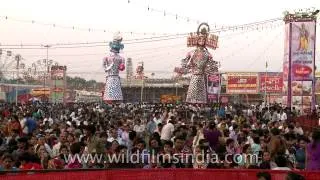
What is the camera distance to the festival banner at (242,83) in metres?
71.9

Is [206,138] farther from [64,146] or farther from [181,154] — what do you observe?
[64,146]

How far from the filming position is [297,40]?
30.4 m

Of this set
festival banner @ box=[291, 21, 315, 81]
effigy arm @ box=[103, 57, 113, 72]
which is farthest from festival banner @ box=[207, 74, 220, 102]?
festival banner @ box=[291, 21, 315, 81]

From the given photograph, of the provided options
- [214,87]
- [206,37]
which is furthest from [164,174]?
[214,87]

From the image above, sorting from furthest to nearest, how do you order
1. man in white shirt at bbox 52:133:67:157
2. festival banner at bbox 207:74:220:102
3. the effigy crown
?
1. festival banner at bbox 207:74:220:102
2. the effigy crown
3. man in white shirt at bbox 52:133:67:157

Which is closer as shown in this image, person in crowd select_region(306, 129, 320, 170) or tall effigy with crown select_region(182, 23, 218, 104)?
person in crowd select_region(306, 129, 320, 170)

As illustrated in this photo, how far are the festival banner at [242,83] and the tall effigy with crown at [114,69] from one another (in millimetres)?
28461

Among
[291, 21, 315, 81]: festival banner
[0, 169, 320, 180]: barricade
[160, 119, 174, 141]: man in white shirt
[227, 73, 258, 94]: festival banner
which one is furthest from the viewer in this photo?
[227, 73, 258, 94]: festival banner

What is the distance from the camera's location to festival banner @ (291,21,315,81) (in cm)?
3055

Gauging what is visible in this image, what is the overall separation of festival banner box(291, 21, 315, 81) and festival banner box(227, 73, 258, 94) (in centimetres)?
4013

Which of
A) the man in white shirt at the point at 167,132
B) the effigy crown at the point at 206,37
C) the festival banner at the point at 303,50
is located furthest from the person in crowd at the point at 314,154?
the effigy crown at the point at 206,37

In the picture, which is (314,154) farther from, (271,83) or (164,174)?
(271,83)

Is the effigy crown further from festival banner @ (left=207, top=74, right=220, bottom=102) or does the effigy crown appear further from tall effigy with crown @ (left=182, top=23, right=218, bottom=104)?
festival banner @ (left=207, top=74, right=220, bottom=102)

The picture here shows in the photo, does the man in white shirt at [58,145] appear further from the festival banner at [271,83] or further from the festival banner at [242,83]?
the festival banner at [271,83]
